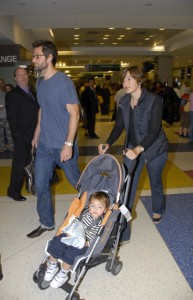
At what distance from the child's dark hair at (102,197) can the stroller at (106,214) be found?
5 cm

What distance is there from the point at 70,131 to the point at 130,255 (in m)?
1.28

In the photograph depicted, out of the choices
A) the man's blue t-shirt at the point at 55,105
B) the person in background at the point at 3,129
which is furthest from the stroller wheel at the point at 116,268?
the person in background at the point at 3,129

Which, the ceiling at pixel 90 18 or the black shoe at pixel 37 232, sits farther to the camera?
the ceiling at pixel 90 18

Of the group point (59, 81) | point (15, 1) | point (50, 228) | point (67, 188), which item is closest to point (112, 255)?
point (50, 228)

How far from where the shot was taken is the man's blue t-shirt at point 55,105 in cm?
265

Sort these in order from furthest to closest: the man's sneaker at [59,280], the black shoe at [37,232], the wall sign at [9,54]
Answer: the wall sign at [9,54] < the black shoe at [37,232] < the man's sneaker at [59,280]

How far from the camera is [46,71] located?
2.71m

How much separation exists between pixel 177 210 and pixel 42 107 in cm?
213

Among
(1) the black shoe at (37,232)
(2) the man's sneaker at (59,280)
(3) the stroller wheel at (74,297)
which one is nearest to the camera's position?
(3) the stroller wheel at (74,297)

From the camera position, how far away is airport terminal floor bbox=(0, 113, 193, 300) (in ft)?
7.59

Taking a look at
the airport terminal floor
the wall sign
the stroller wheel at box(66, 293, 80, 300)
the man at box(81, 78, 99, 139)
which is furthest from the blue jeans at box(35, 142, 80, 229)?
the wall sign

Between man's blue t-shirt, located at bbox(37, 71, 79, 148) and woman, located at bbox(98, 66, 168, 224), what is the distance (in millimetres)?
397

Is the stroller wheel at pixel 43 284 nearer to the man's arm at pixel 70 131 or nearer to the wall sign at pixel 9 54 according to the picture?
the man's arm at pixel 70 131

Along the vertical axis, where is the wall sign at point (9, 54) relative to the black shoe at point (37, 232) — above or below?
above
